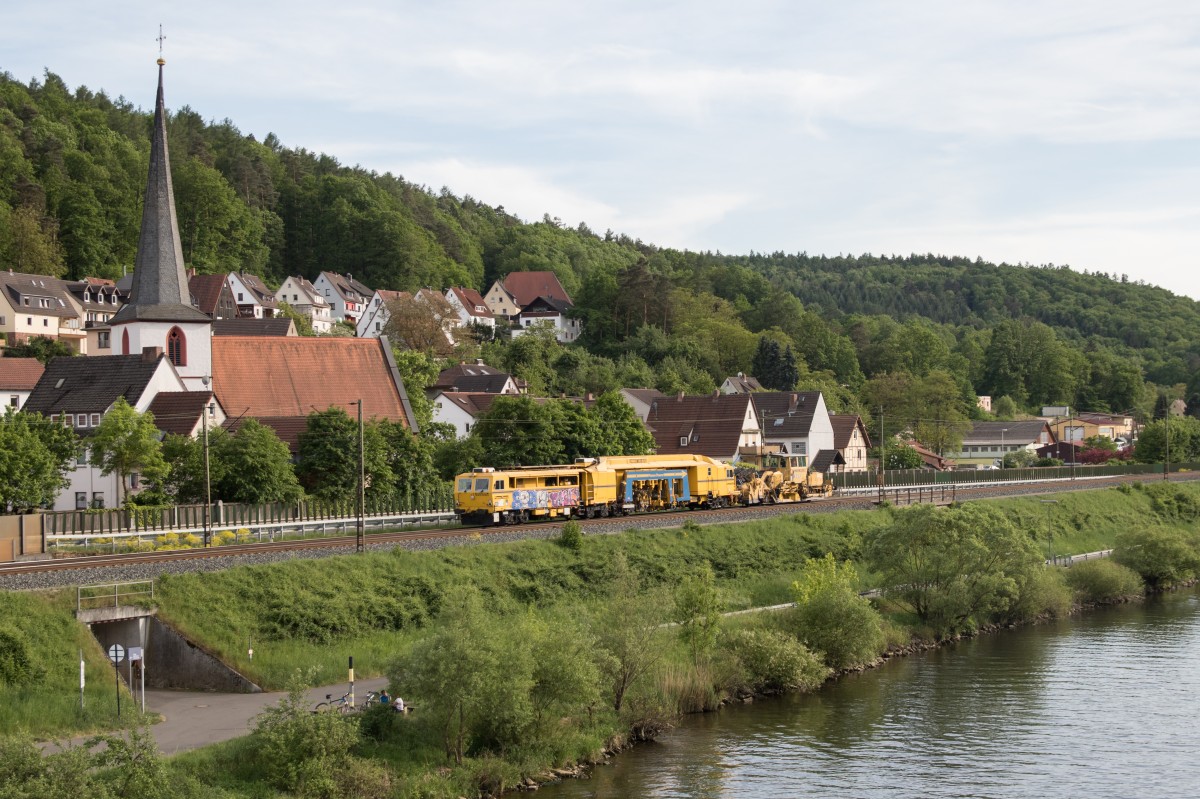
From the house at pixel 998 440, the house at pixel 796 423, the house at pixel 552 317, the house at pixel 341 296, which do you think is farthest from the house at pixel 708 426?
the house at pixel 341 296

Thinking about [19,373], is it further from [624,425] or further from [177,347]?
[624,425]

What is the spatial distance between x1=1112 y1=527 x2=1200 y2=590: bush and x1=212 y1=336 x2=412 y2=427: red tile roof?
129 feet

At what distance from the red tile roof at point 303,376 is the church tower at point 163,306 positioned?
207 centimetres

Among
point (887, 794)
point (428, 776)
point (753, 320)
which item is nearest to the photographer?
point (428, 776)

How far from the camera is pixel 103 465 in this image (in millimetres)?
58094

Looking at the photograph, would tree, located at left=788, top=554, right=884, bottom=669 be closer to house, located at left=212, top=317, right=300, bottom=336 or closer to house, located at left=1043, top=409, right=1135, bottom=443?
house, located at left=212, top=317, right=300, bottom=336

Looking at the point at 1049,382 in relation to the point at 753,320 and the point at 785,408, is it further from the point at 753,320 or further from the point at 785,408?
the point at 785,408

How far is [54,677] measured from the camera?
101ft

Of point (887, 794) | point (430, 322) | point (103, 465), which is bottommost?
point (887, 794)

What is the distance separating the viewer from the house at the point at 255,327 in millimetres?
110875

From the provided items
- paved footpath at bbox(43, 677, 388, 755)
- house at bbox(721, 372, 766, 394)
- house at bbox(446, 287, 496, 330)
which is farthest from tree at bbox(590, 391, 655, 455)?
house at bbox(446, 287, 496, 330)

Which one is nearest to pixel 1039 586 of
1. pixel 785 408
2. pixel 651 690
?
pixel 651 690

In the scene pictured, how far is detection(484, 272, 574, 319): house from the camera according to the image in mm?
171375

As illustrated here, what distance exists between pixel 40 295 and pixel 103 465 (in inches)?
2188
